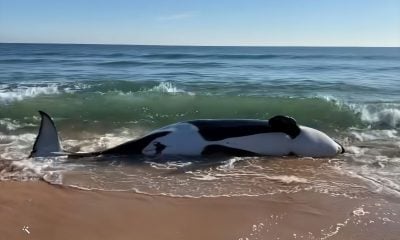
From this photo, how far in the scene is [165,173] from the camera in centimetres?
706

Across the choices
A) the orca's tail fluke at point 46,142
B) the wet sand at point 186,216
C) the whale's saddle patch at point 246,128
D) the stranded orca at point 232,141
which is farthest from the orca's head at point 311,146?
the orca's tail fluke at point 46,142

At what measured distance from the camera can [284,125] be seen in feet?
26.5

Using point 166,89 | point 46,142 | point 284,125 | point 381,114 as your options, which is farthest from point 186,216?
point 166,89

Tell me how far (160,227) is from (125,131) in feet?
21.7

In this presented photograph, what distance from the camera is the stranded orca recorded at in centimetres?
801

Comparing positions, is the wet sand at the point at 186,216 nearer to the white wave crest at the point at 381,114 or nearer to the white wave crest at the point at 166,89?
the white wave crest at the point at 381,114

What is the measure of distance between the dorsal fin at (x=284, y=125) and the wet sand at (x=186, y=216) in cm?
208

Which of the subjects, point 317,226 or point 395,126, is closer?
point 317,226

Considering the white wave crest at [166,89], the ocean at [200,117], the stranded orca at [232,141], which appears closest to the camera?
the ocean at [200,117]

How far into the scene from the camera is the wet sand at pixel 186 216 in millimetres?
4738

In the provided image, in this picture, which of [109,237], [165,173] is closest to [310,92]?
[165,173]

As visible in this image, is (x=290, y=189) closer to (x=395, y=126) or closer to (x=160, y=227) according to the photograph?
(x=160, y=227)

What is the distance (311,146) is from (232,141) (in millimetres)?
1264

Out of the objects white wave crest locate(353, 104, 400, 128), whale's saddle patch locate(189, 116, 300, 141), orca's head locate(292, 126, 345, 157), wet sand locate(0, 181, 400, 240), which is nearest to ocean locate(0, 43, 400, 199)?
white wave crest locate(353, 104, 400, 128)
